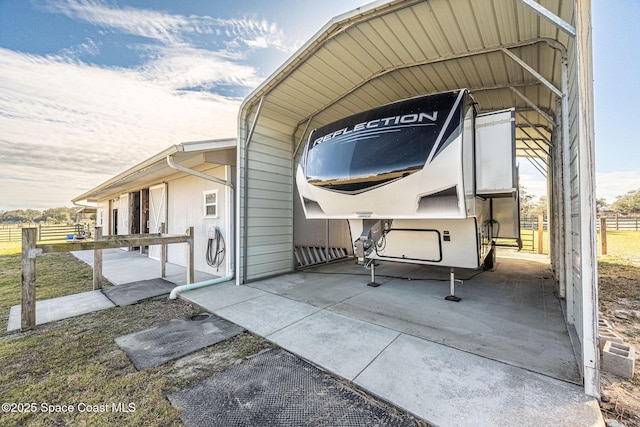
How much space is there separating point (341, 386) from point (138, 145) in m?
18.4

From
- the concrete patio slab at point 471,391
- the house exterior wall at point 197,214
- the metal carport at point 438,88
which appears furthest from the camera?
the house exterior wall at point 197,214

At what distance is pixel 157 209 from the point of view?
27.5 ft

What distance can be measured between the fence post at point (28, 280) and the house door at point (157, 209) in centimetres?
471

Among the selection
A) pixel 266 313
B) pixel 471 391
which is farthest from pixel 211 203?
pixel 471 391

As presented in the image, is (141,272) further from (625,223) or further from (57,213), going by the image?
(57,213)

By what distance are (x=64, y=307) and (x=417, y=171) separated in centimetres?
531

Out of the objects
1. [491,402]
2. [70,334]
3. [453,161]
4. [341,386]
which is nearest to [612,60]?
[453,161]

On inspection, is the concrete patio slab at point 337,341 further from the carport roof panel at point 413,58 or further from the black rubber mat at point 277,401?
the carport roof panel at point 413,58

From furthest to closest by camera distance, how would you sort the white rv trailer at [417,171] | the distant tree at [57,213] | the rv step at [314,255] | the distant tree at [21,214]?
the distant tree at [57,213] → the distant tree at [21,214] → the rv step at [314,255] → the white rv trailer at [417,171]

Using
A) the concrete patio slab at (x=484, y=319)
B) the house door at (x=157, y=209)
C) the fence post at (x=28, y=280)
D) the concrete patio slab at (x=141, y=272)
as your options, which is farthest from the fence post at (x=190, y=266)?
the house door at (x=157, y=209)

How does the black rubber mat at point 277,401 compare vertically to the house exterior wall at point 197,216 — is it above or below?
below

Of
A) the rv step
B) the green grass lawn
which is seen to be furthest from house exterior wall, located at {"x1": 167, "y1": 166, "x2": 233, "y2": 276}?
the green grass lawn

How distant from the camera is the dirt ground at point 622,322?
1.68 meters

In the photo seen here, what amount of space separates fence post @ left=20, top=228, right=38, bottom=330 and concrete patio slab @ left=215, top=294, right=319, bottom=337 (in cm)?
209
